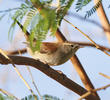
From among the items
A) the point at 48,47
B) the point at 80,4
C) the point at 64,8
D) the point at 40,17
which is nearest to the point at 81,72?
the point at 48,47

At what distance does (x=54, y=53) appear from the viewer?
14.4ft

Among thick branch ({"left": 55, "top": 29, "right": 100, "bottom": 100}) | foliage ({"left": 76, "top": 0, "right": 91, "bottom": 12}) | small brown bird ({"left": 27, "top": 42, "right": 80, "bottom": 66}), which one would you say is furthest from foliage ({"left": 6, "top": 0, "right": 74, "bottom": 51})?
small brown bird ({"left": 27, "top": 42, "right": 80, "bottom": 66})

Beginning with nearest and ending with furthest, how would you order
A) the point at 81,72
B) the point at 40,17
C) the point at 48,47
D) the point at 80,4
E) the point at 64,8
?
the point at 40,17 → the point at 64,8 → the point at 80,4 → the point at 81,72 → the point at 48,47

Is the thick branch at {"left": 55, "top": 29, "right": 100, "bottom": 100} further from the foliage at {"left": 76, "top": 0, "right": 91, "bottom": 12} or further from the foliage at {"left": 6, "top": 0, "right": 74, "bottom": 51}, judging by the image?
the foliage at {"left": 6, "top": 0, "right": 74, "bottom": 51}

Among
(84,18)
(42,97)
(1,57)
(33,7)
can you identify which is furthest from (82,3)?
(1,57)

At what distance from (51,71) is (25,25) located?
1405 mm

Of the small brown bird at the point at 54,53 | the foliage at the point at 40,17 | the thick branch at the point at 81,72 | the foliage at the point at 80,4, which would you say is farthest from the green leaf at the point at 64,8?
the small brown bird at the point at 54,53

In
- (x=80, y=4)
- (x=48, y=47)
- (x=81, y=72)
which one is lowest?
(x=81, y=72)

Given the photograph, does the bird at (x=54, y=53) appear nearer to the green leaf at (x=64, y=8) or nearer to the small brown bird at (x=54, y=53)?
the small brown bird at (x=54, y=53)

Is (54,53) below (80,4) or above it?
below

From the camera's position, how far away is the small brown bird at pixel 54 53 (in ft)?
13.7

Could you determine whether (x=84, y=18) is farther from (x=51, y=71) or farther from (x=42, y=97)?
(x=51, y=71)

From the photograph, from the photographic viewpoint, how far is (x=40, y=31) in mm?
1303

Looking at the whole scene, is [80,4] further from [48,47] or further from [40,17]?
[48,47]
